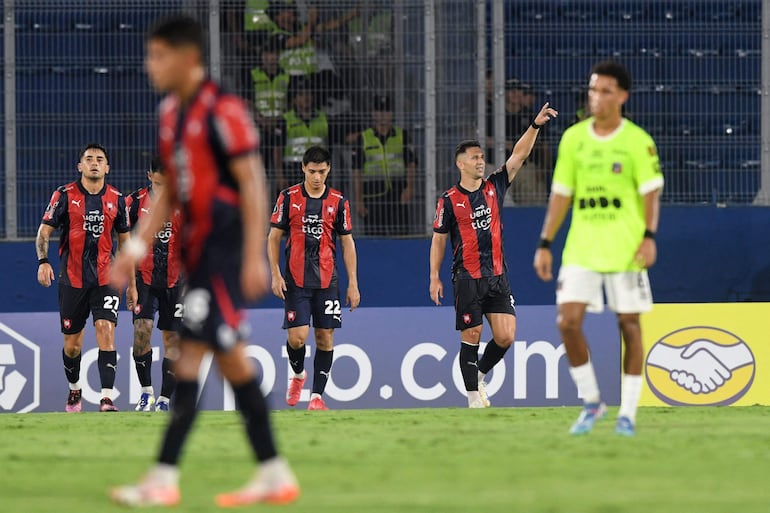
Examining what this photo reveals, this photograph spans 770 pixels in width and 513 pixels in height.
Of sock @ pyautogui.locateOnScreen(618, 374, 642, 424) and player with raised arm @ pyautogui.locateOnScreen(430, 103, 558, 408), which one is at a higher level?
player with raised arm @ pyautogui.locateOnScreen(430, 103, 558, 408)

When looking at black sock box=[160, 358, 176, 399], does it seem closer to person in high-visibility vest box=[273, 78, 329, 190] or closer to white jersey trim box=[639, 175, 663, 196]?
person in high-visibility vest box=[273, 78, 329, 190]

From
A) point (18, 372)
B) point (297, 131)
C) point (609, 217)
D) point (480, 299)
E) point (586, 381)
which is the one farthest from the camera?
point (297, 131)

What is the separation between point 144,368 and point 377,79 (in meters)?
4.04

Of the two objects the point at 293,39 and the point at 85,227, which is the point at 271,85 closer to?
the point at 293,39

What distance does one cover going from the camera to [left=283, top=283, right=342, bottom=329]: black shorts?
1372cm

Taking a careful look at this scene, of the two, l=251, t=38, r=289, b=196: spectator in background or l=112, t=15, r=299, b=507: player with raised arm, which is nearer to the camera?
l=112, t=15, r=299, b=507: player with raised arm

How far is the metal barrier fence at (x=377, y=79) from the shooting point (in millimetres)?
15961

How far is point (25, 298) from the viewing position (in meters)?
16.2

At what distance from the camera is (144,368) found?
1446cm

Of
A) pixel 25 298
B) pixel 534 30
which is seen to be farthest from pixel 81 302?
pixel 534 30

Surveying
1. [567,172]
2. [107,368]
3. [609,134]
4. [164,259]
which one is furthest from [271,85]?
[609,134]

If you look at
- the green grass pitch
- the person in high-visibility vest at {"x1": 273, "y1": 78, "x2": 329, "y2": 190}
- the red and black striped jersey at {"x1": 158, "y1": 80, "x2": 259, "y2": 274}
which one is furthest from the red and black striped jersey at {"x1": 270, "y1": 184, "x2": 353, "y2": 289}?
the red and black striped jersey at {"x1": 158, "y1": 80, "x2": 259, "y2": 274}

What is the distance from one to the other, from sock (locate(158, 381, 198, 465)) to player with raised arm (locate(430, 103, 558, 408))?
7.58 meters

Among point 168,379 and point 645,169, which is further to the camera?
point 168,379
